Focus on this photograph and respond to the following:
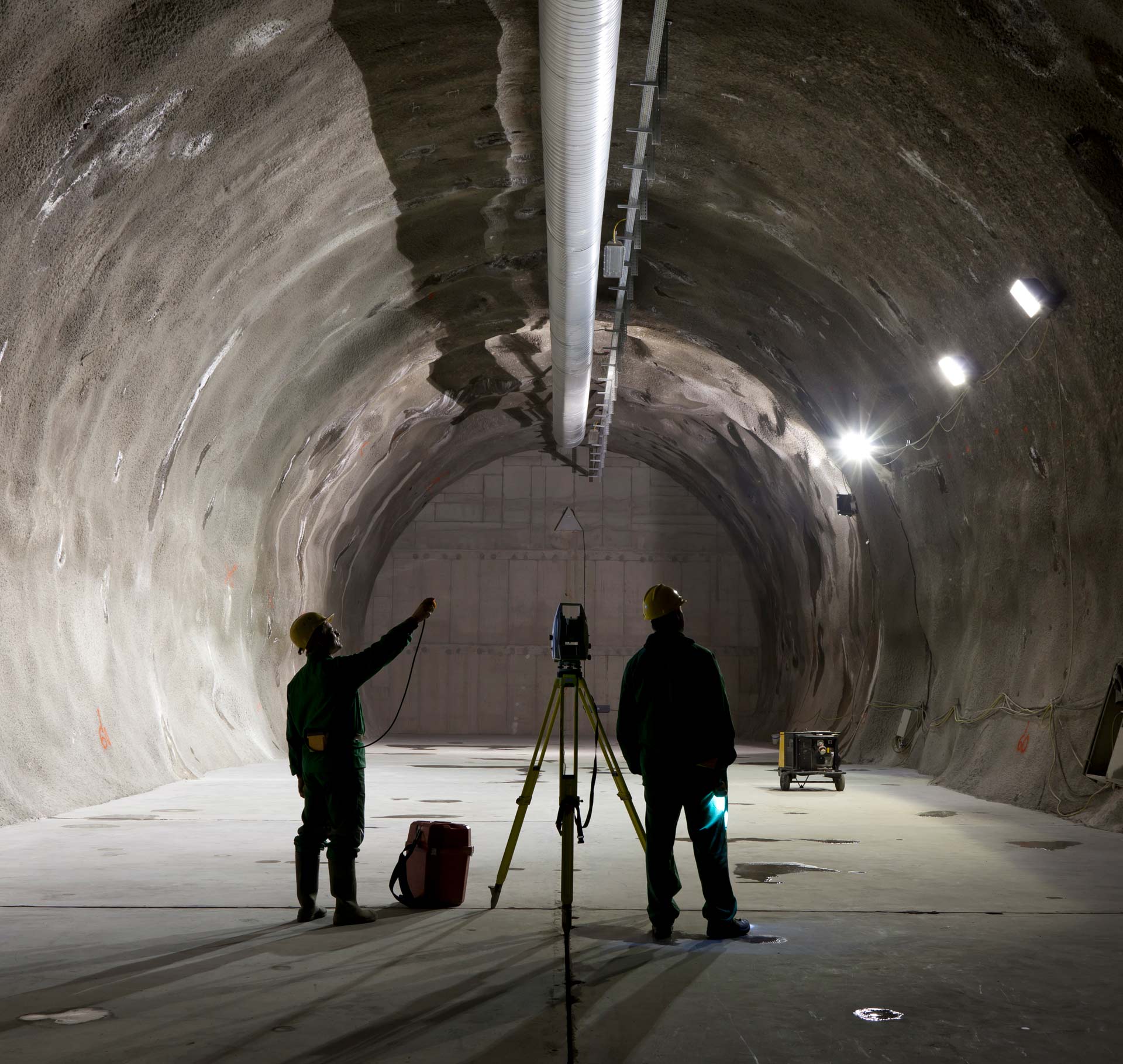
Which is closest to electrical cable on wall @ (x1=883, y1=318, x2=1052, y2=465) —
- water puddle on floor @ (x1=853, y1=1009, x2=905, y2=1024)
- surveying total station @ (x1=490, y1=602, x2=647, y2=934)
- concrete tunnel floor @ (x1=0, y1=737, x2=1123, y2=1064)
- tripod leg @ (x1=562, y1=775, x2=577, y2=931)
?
concrete tunnel floor @ (x1=0, y1=737, x2=1123, y2=1064)

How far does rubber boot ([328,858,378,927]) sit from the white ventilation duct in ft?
14.5

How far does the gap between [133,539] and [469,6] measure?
6.51 m

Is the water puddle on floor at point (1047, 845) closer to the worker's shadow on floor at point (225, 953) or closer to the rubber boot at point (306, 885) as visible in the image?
the worker's shadow on floor at point (225, 953)

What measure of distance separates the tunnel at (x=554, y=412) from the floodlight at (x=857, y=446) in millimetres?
57

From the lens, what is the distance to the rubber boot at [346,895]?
546 centimetres

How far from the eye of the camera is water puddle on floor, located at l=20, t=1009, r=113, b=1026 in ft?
12.6

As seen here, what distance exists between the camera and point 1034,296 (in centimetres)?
948

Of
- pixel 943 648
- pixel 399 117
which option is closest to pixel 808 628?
pixel 943 648

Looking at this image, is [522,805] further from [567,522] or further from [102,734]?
[567,522]

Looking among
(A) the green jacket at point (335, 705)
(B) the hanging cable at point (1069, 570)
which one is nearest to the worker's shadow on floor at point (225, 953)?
(A) the green jacket at point (335, 705)

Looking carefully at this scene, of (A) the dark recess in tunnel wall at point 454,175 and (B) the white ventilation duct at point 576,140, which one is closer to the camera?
(B) the white ventilation duct at point 576,140

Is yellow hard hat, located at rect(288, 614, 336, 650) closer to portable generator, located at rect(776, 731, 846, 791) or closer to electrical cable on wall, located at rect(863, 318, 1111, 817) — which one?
electrical cable on wall, located at rect(863, 318, 1111, 817)

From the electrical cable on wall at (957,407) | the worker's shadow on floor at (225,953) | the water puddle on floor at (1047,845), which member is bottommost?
the worker's shadow on floor at (225,953)

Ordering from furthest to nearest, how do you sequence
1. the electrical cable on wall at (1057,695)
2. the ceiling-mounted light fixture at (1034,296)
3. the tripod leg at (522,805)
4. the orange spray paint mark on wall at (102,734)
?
the orange spray paint mark on wall at (102,734) < the electrical cable on wall at (1057,695) < the ceiling-mounted light fixture at (1034,296) < the tripod leg at (522,805)
